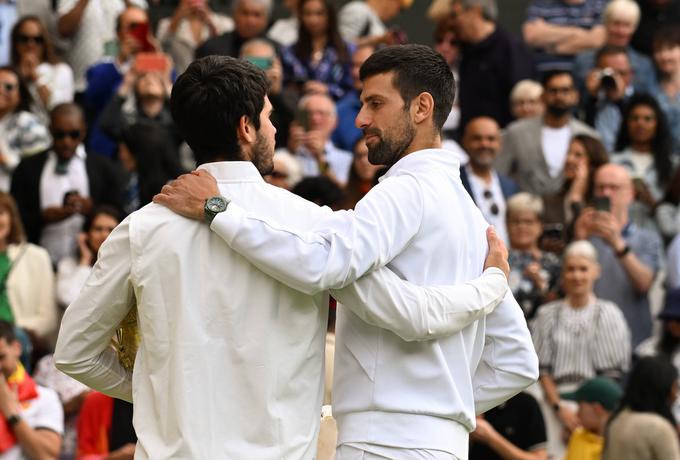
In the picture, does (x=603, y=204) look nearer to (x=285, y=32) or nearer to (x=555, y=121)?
(x=555, y=121)

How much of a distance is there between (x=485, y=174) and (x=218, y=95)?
6553mm

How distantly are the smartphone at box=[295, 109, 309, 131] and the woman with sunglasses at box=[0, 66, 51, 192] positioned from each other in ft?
5.60

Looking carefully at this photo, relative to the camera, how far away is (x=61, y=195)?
1101 centimetres

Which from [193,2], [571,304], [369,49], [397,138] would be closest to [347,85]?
[369,49]

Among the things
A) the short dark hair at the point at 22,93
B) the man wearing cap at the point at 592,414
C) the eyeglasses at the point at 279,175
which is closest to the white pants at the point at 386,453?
the man wearing cap at the point at 592,414

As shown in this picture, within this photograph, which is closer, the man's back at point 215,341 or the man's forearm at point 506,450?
the man's back at point 215,341

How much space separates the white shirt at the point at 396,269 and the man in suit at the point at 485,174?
5785 mm

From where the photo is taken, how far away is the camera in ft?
41.9

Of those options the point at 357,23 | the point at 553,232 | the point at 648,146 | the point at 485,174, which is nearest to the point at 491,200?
the point at 485,174

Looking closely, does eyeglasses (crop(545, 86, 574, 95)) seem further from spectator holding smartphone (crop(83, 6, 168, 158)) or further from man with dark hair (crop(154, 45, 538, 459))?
man with dark hair (crop(154, 45, 538, 459))

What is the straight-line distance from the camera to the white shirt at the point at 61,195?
425 inches

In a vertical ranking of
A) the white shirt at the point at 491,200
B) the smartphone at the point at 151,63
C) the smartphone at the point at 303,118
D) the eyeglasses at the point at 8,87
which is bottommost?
the white shirt at the point at 491,200

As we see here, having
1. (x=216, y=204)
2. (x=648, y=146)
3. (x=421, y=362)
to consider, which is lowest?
(x=648, y=146)

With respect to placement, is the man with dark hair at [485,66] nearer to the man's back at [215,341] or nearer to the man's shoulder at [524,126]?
the man's shoulder at [524,126]
